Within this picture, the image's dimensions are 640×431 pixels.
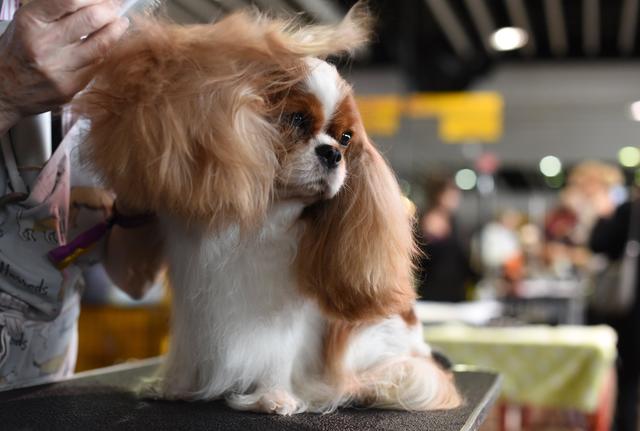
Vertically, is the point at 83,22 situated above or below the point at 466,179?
below

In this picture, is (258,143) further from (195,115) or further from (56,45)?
(56,45)

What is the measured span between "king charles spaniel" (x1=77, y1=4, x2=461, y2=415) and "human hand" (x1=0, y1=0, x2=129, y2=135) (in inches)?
2.1

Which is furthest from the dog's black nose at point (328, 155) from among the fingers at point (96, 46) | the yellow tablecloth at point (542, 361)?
the yellow tablecloth at point (542, 361)

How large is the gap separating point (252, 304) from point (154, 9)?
18.3 inches

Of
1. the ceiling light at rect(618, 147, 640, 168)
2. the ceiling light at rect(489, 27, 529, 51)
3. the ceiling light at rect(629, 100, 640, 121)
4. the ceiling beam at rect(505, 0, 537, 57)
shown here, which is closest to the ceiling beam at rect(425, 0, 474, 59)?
the ceiling light at rect(489, 27, 529, 51)

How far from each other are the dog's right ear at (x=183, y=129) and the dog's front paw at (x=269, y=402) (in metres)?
0.29

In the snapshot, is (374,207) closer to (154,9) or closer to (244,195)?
(244,195)

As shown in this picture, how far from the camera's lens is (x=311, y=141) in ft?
3.39

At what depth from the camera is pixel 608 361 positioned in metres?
3.10

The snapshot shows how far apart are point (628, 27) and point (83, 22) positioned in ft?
26.7

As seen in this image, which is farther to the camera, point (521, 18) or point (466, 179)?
point (466, 179)

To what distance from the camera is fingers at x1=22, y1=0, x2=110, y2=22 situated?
102 cm

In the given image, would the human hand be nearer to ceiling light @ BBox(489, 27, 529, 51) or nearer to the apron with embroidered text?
the apron with embroidered text

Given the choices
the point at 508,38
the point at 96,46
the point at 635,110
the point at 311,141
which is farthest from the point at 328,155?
the point at 635,110
